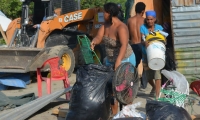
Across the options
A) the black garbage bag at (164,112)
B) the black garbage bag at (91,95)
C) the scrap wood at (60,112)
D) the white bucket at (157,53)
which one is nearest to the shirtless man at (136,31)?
the white bucket at (157,53)

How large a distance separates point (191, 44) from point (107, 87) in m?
4.10

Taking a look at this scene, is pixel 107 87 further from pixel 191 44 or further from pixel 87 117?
pixel 191 44

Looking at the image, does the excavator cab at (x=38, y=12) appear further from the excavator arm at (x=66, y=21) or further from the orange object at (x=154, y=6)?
the orange object at (x=154, y=6)

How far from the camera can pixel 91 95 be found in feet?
17.5

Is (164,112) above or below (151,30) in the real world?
below

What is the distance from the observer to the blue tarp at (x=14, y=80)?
32.0 feet

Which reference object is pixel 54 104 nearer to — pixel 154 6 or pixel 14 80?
pixel 14 80

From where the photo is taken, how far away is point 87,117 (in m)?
5.27

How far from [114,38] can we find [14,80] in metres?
4.52

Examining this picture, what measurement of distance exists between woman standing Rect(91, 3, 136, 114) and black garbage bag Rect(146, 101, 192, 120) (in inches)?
46.3

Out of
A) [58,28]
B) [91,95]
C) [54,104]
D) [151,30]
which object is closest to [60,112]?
[54,104]

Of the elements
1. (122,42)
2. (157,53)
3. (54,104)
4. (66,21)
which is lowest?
(54,104)

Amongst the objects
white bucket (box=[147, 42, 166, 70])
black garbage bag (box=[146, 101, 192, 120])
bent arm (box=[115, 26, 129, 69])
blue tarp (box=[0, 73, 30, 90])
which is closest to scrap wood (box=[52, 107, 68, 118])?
bent arm (box=[115, 26, 129, 69])

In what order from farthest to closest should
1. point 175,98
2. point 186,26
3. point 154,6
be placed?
point 154,6 < point 186,26 < point 175,98
